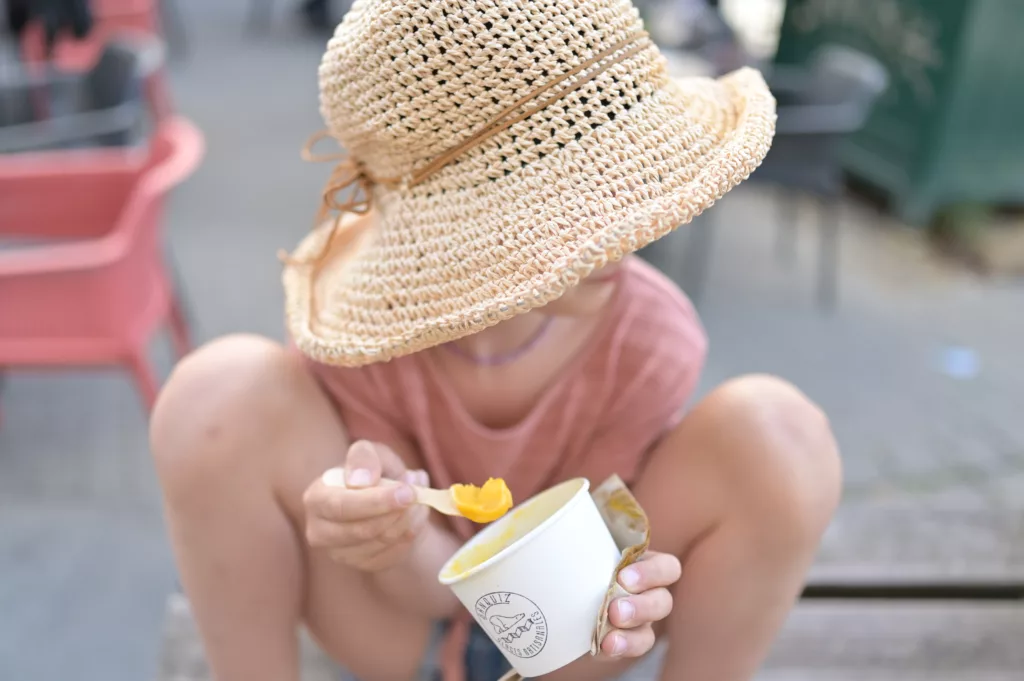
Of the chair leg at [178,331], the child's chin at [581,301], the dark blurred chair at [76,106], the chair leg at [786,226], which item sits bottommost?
the chair leg at [786,226]

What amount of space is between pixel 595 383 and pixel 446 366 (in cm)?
17

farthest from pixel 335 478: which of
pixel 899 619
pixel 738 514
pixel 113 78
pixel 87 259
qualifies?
pixel 113 78

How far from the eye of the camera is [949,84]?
296 centimetres

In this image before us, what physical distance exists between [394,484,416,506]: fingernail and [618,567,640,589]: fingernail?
0.19 meters

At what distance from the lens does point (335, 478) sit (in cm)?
73

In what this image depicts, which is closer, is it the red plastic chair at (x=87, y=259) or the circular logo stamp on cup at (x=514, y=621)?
the circular logo stamp on cup at (x=514, y=621)

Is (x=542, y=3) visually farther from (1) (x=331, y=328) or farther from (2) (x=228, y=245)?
(2) (x=228, y=245)

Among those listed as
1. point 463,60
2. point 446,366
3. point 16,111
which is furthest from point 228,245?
point 463,60

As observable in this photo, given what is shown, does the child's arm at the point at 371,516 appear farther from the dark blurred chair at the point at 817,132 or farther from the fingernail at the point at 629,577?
the dark blurred chair at the point at 817,132

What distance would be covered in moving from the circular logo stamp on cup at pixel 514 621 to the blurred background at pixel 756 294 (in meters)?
0.52

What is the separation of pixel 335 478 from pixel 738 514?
0.40 metres

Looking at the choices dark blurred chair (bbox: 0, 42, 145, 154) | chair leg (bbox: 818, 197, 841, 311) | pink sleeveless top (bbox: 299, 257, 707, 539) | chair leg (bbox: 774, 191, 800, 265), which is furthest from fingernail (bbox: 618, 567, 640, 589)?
chair leg (bbox: 774, 191, 800, 265)

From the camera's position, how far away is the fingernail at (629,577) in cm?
69

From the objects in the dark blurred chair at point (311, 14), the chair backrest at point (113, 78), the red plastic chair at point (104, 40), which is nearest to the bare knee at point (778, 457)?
the chair backrest at point (113, 78)
